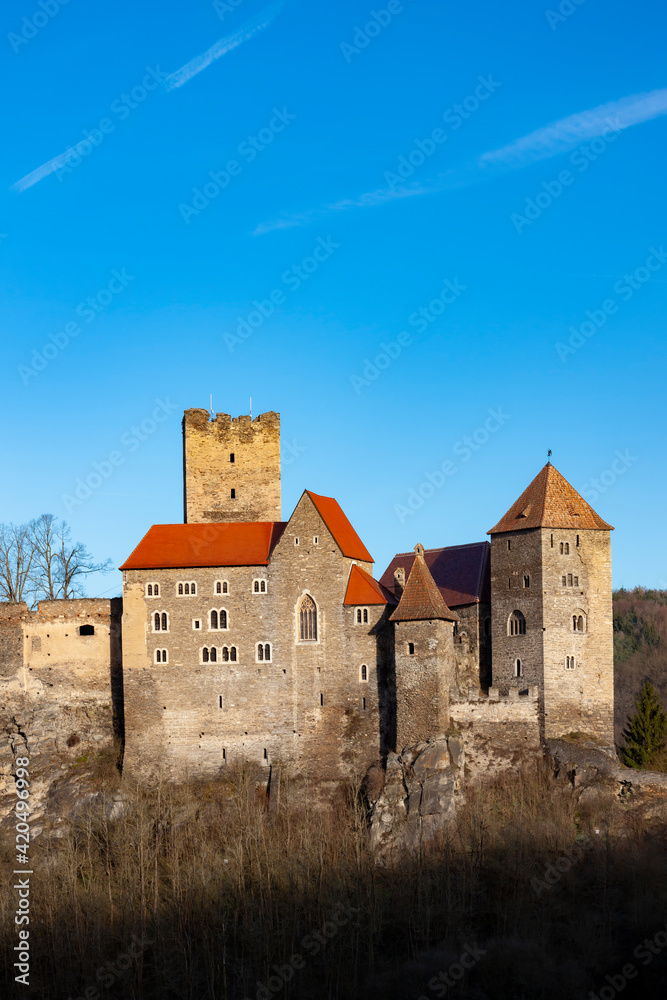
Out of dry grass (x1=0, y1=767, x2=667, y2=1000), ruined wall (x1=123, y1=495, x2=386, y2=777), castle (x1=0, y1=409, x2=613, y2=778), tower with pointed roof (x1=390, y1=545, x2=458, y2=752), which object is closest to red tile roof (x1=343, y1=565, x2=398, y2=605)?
castle (x1=0, y1=409, x2=613, y2=778)

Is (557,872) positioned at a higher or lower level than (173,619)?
lower

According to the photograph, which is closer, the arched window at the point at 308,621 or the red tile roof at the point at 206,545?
the arched window at the point at 308,621

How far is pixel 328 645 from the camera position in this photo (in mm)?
74062

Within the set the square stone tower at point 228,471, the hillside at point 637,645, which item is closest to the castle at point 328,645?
the square stone tower at point 228,471

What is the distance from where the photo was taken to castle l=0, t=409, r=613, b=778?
71.1m

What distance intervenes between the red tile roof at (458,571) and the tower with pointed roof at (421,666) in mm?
3095

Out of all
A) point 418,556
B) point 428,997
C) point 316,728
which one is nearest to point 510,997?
point 428,997

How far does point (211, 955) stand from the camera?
6191cm

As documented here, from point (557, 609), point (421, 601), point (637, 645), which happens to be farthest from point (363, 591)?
point (637, 645)

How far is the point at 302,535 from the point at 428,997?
26357 millimetres

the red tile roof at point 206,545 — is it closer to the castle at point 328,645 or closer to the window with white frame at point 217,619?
the castle at point 328,645

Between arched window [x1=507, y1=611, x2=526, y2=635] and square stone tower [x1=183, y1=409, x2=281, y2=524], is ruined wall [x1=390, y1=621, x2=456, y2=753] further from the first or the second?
square stone tower [x1=183, y1=409, x2=281, y2=524]

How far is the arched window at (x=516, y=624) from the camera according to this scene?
72125 millimetres

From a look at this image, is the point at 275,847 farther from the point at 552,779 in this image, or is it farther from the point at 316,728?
the point at 552,779
